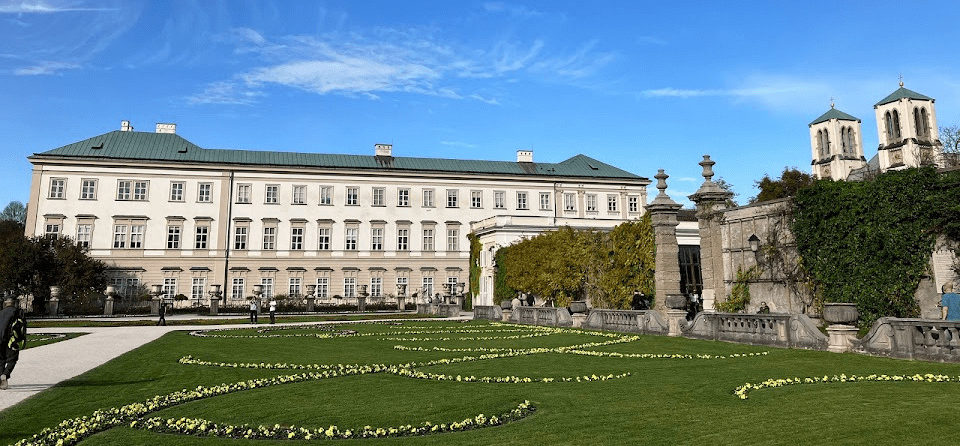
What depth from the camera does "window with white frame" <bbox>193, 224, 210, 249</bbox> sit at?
171ft

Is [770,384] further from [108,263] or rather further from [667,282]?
[108,263]

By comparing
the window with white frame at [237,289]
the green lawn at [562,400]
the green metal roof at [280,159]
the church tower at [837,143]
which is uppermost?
the church tower at [837,143]

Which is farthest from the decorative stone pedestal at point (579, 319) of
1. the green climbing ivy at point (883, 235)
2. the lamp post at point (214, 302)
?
the lamp post at point (214, 302)

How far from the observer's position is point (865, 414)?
647cm

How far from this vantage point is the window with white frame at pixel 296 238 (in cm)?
5422

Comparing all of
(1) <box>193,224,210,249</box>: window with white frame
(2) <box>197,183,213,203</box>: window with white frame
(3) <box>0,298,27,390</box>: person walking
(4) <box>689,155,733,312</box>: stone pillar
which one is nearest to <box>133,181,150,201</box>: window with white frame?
(2) <box>197,183,213,203</box>: window with white frame

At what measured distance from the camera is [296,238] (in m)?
54.3

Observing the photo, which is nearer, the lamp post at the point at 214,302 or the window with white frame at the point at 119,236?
the lamp post at the point at 214,302

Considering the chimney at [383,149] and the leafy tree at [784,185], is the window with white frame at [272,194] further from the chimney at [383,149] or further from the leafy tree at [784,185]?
the leafy tree at [784,185]

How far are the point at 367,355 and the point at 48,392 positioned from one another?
640 cm

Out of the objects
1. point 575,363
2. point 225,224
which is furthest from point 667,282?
point 225,224

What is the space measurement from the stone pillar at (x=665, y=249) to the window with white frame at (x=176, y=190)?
44.9 m

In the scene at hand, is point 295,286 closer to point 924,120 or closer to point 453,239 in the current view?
point 453,239

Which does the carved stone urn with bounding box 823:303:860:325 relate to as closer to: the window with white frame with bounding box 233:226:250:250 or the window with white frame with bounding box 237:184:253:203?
the window with white frame with bounding box 233:226:250:250
